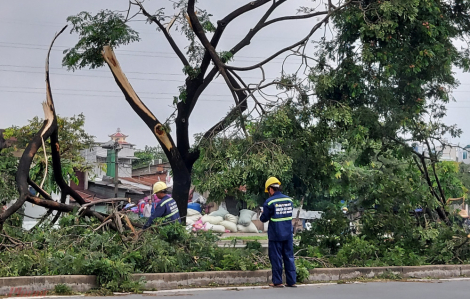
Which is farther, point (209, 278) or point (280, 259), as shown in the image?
point (280, 259)

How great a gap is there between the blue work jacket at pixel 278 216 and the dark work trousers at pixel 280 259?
11 cm

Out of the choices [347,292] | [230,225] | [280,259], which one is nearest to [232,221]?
[230,225]

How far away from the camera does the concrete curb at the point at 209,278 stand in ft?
23.0

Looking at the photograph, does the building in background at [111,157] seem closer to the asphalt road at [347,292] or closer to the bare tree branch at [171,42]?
the bare tree branch at [171,42]

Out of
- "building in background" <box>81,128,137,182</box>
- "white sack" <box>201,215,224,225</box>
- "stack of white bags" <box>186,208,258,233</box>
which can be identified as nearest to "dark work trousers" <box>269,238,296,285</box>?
"white sack" <box>201,215,224,225</box>

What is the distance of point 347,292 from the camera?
802cm

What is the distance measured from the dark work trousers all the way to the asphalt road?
23 cm

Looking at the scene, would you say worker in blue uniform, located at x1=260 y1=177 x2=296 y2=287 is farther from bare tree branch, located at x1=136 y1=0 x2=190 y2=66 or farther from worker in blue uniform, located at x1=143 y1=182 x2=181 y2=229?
bare tree branch, located at x1=136 y1=0 x2=190 y2=66

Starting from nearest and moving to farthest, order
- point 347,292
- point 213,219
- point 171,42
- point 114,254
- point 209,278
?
point 347,292 < point 114,254 < point 209,278 < point 171,42 < point 213,219

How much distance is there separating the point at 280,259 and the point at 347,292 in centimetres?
106

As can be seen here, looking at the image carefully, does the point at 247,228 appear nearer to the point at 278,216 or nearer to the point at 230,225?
the point at 230,225

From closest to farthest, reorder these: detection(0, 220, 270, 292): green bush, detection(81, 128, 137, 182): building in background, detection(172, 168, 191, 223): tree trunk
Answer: detection(0, 220, 270, 292): green bush
detection(172, 168, 191, 223): tree trunk
detection(81, 128, 137, 182): building in background

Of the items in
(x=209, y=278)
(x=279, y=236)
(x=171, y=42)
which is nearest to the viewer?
(x=209, y=278)

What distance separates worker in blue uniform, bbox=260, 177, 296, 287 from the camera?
8.49 metres
